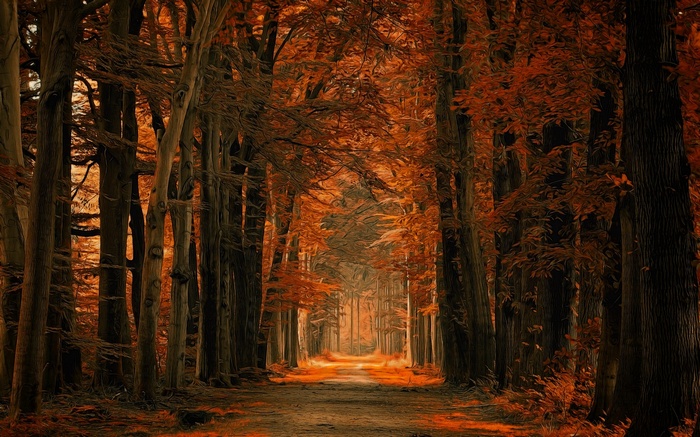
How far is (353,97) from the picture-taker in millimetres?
18344

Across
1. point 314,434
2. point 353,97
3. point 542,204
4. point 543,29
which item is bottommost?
point 314,434

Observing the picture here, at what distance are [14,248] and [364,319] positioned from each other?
94.5 meters

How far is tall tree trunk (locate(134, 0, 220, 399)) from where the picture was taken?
13.1m

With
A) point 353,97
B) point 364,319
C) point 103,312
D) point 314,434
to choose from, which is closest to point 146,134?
point 353,97

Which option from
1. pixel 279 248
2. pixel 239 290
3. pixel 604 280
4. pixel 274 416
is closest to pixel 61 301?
pixel 274 416

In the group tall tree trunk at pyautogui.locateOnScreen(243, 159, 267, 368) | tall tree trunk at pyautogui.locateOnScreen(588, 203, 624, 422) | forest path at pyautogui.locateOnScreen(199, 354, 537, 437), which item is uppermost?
tall tree trunk at pyautogui.locateOnScreen(243, 159, 267, 368)

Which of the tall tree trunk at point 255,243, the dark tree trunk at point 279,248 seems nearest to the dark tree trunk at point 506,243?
the tall tree trunk at point 255,243

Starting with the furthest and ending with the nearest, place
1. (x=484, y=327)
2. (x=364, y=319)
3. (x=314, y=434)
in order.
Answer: (x=364, y=319) < (x=484, y=327) < (x=314, y=434)

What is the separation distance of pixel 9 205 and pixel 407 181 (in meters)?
15.2

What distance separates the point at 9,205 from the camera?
993 centimetres

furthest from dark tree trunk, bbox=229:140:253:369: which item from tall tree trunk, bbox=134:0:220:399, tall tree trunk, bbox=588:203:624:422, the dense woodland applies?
tall tree trunk, bbox=588:203:624:422

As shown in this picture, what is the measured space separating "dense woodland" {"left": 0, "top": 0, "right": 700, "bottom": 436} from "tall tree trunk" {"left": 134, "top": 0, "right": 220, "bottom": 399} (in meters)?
0.04

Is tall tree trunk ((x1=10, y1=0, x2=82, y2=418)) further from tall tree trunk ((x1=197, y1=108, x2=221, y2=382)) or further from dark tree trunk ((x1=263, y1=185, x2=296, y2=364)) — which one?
dark tree trunk ((x1=263, y1=185, x2=296, y2=364))

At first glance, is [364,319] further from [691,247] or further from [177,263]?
[691,247]
